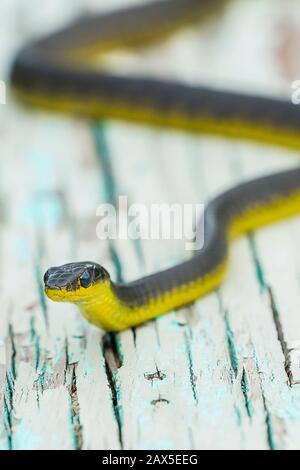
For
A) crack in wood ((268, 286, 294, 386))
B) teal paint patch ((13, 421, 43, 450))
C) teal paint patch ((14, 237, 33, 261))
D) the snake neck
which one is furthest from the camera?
teal paint patch ((14, 237, 33, 261))

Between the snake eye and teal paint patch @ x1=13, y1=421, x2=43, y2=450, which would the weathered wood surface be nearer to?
teal paint patch @ x1=13, y1=421, x2=43, y2=450

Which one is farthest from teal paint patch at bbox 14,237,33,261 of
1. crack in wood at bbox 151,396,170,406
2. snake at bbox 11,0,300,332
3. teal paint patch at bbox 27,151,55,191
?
crack in wood at bbox 151,396,170,406

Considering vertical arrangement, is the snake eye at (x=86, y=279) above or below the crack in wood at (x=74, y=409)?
above

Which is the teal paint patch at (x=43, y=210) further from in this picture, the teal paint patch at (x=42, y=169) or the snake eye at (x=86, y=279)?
the snake eye at (x=86, y=279)

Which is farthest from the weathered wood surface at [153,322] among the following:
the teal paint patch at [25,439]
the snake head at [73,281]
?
the snake head at [73,281]

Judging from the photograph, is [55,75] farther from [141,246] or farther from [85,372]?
[85,372]

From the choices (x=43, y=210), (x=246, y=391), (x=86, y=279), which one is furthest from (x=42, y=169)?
(x=246, y=391)
